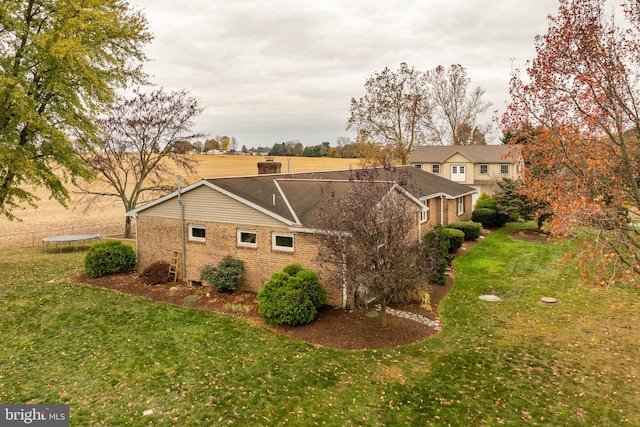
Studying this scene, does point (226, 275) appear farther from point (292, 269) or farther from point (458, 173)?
point (458, 173)

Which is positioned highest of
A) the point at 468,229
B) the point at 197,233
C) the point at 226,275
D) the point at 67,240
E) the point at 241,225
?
the point at 241,225

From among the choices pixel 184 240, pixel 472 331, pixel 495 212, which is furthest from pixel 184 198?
pixel 495 212

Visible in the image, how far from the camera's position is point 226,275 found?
16.0 m

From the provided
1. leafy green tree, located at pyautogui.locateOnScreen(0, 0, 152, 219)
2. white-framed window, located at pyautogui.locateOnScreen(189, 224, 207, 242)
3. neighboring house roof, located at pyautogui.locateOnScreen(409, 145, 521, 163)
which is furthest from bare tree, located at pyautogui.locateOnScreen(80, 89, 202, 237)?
neighboring house roof, located at pyautogui.locateOnScreen(409, 145, 521, 163)

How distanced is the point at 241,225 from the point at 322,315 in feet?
16.9

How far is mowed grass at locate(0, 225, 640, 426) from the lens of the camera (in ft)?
28.4

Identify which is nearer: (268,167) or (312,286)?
(312,286)

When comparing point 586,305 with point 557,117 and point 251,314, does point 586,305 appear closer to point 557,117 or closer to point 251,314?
point 557,117

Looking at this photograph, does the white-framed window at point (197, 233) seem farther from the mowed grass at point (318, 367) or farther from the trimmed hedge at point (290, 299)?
the trimmed hedge at point (290, 299)

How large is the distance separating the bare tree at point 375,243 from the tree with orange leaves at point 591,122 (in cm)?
413

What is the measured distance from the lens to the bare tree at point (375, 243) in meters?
11.9

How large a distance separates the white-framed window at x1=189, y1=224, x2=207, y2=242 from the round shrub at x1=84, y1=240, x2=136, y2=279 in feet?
13.8

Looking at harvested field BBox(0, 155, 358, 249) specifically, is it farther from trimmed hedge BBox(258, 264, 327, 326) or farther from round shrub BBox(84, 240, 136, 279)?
trimmed hedge BBox(258, 264, 327, 326)

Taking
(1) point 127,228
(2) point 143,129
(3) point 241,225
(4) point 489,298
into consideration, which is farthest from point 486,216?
(1) point 127,228
